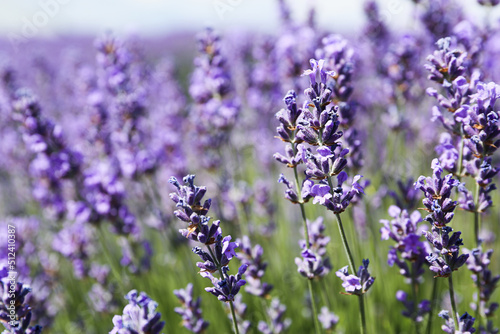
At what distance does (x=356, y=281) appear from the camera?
1460 millimetres

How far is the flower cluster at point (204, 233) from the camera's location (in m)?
1.38

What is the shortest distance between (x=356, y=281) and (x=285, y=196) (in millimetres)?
396

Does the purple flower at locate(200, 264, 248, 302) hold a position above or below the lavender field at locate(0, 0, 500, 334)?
below

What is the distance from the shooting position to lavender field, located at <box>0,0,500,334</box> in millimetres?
1449

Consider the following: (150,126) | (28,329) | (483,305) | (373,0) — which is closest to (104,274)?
(28,329)

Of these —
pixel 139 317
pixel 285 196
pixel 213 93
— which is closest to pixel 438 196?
pixel 285 196

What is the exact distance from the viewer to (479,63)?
8.18ft

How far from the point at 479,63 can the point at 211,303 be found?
238 cm

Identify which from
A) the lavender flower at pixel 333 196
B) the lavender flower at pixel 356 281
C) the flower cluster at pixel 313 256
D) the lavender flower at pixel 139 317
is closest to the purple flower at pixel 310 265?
the flower cluster at pixel 313 256

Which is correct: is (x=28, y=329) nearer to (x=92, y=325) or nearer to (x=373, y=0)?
(x=92, y=325)

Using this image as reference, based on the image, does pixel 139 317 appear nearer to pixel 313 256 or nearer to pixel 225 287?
pixel 225 287

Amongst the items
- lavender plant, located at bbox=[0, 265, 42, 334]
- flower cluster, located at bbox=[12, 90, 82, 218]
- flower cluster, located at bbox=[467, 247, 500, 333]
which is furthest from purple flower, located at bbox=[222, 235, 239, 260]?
flower cluster, located at bbox=[12, 90, 82, 218]

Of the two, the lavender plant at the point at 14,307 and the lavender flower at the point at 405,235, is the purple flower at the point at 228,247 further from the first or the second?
the lavender plant at the point at 14,307

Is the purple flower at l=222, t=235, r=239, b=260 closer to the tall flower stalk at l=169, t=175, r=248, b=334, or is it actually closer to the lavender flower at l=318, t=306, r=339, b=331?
the tall flower stalk at l=169, t=175, r=248, b=334
